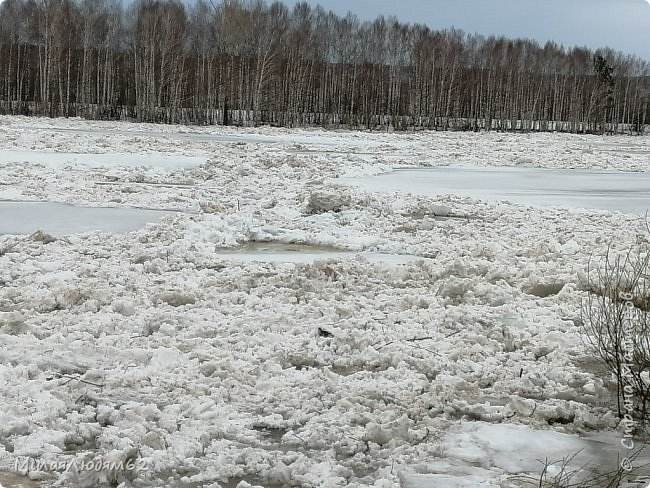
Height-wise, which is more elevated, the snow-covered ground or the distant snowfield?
the distant snowfield

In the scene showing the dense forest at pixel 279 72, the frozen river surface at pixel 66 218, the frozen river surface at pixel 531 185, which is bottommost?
the frozen river surface at pixel 66 218

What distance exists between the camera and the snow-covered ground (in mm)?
3393

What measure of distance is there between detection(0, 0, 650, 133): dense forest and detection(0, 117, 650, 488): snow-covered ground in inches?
1366

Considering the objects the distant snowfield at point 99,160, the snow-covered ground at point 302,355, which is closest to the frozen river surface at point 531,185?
the snow-covered ground at point 302,355

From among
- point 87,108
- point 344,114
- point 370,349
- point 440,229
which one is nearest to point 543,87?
point 344,114

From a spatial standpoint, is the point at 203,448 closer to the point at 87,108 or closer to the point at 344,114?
the point at 87,108

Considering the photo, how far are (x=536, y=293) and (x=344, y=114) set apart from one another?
46285mm

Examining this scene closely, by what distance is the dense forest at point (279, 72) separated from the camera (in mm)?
44250

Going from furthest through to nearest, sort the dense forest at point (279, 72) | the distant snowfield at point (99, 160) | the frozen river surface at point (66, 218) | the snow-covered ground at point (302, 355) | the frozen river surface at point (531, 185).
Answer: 1. the dense forest at point (279, 72)
2. the distant snowfield at point (99, 160)
3. the frozen river surface at point (531, 185)
4. the frozen river surface at point (66, 218)
5. the snow-covered ground at point (302, 355)

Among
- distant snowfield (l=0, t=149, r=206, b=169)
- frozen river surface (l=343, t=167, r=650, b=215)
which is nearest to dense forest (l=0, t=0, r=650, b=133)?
distant snowfield (l=0, t=149, r=206, b=169)

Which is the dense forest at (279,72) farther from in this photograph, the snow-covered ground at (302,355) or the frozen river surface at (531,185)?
the snow-covered ground at (302,355)

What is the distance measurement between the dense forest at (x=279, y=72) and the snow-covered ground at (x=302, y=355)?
3470cm

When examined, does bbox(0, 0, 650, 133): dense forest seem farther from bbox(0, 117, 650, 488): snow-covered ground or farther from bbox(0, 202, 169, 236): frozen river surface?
bbox(0, 117, 650, 488): snow-covered ground

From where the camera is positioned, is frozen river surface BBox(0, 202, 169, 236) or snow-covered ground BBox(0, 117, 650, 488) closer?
snow-covered ground BBox(0, 117, 650, 488)
